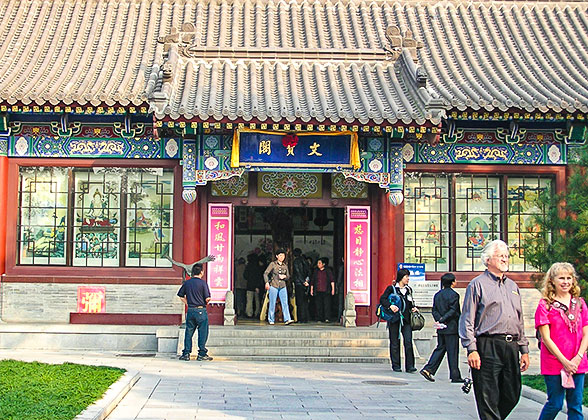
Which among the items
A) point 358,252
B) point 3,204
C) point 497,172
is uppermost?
point 497,172

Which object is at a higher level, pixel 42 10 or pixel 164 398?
pixel 42 10

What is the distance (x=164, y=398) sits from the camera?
1079 centimetres

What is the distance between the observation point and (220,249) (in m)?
17.1

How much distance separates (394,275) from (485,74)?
15.2 feet

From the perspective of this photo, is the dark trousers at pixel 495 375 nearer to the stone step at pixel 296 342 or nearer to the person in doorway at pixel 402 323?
the person in doorway at pixel 402 323

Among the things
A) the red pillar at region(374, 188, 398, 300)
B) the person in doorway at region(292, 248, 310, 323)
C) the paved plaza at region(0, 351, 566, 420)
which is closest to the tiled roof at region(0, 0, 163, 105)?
the paved plaza at region(0, 351, 566, 420)

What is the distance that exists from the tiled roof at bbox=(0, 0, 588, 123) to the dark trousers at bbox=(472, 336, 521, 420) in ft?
25.2

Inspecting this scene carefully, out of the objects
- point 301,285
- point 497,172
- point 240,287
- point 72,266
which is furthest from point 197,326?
point 497,172

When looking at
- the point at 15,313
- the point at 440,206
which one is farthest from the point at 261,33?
the point at 15,313

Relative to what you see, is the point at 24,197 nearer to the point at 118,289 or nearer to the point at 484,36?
the point at 118,289

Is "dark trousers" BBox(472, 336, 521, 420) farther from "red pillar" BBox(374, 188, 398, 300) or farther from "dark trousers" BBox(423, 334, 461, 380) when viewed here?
"red pillar" BBox(374, 188, 398, 300)

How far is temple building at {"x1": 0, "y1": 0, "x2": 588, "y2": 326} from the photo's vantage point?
1622 cm

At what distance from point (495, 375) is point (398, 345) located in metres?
6.11

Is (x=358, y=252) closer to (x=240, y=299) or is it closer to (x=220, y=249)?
(x=220, y=249)
